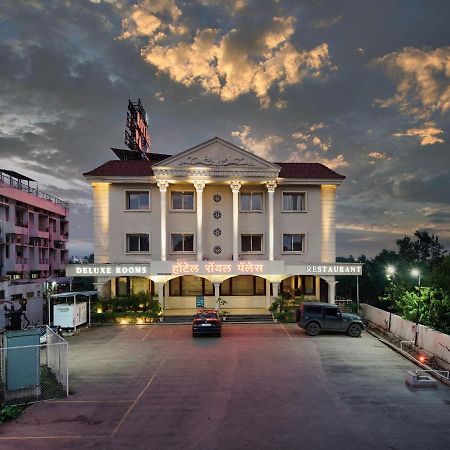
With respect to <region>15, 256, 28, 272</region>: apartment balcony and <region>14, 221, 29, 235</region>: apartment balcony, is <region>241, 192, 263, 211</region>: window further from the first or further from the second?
<region>15, 256, 28, 272</region>: apartment balcony

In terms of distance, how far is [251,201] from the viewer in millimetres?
39719

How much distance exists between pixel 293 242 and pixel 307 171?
685 cm

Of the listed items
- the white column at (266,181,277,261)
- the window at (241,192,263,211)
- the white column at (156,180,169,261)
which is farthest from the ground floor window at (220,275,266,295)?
the white column at (156,180,169,261)

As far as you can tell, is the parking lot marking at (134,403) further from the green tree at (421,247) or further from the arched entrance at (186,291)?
the green tree at (421,247)

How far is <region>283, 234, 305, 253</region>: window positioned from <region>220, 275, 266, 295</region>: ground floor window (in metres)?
3.83

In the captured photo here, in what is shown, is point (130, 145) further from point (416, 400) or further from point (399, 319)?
point (416, 400)

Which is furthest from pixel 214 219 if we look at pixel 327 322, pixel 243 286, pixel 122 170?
pixel 327 322

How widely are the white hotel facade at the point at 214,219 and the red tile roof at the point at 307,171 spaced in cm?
10

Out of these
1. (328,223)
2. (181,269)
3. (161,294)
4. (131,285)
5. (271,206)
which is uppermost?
(271,206)

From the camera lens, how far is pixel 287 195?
1563 inches

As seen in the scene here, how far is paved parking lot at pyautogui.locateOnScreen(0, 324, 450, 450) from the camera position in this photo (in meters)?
12.5

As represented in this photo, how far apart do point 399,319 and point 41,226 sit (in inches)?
2073

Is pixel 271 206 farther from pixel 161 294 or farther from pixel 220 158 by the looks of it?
pixel 161 294

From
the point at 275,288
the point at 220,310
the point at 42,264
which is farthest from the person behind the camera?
the point at 42,264
